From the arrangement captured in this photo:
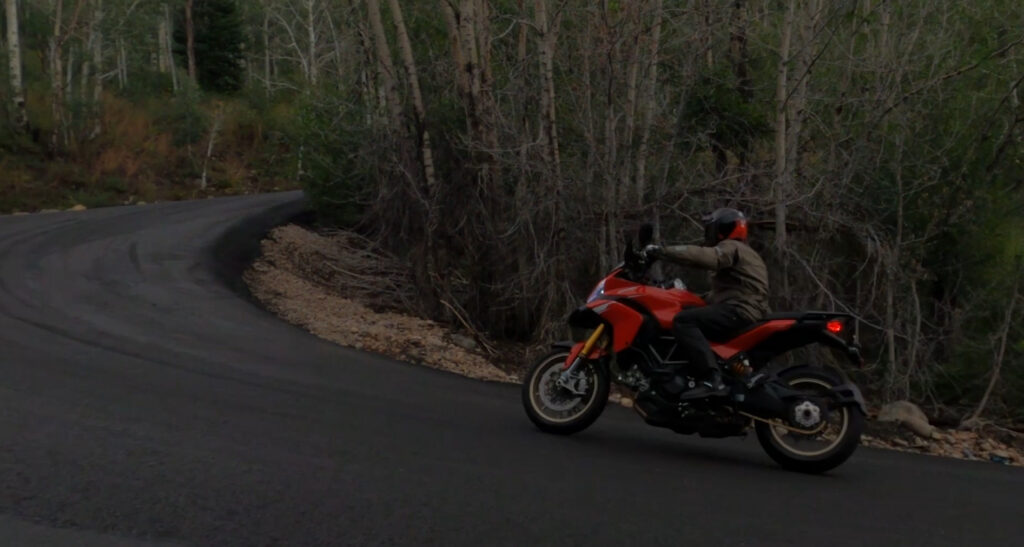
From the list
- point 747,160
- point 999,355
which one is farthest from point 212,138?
point 999,355

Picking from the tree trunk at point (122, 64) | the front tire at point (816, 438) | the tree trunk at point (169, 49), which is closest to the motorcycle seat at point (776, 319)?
the front tire at point (816, 438)

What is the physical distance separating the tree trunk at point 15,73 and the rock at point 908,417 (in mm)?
30108

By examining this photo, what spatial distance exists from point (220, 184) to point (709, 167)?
26.7 meters

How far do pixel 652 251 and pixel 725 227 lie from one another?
2.10 feet

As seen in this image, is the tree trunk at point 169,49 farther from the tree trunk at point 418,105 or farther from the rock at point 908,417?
the rock at point 908,417

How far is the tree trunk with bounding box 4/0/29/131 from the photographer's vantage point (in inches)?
1277

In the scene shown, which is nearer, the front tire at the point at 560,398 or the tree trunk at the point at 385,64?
the front tire at the point at 560,398

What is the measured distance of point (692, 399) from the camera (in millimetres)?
7582

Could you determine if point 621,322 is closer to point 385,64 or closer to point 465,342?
point 465,342

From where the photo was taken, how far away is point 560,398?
8.09 meters

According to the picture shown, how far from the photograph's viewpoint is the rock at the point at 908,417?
396 inches

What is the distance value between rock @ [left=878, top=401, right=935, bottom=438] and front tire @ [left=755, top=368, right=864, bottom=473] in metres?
2.88

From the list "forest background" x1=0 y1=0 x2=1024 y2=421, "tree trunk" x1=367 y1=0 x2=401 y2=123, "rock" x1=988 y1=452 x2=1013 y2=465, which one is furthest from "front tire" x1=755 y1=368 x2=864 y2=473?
"tree trunk" x1=367 y1=0 x2=401 y2=123

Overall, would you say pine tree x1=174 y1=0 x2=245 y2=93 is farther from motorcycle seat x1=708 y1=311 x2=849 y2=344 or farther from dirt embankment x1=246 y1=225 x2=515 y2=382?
motorcycle seat x1=708 y1=311 x2=849 y2=344
